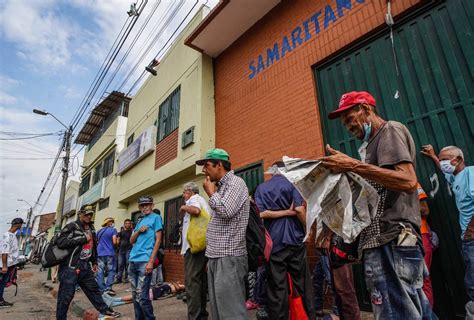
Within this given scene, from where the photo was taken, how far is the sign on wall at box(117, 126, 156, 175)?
8875 mm

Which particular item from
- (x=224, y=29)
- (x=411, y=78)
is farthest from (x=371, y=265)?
(x=224, y=29)

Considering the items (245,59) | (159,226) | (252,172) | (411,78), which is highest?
(245,59)

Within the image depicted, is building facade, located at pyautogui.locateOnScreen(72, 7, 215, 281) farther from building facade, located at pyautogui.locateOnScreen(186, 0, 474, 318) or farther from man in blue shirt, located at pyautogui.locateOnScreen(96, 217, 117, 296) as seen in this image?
man in blue shirt, located at pyautogui.locateOnScreen(96, 217, 117, 296)

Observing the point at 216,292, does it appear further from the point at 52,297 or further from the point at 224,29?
the point at 52,297

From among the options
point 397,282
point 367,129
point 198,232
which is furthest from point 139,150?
point 397,282

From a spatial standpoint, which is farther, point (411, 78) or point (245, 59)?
point (245, 59)

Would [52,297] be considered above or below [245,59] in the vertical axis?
below

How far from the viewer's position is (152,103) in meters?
9.59

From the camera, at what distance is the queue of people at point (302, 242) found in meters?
1.43

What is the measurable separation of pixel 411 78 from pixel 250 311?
380 centimetres

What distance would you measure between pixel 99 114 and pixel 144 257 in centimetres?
1659

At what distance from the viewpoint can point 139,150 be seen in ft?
31.2

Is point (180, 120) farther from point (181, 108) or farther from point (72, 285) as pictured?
point (72, 285)

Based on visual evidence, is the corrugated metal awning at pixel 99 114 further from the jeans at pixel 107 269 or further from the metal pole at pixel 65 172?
the jeans at pixel 107 269
